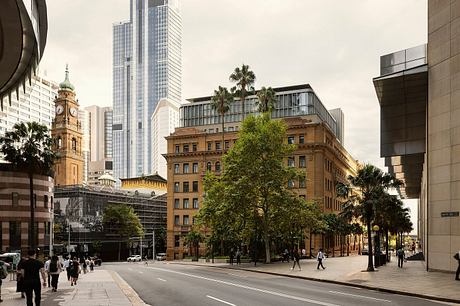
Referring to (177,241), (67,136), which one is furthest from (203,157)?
(67,136)

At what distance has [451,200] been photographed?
31578 millimetres

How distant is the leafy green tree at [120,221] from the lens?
10169 centimetres

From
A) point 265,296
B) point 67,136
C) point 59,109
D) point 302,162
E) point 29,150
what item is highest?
point 59,109

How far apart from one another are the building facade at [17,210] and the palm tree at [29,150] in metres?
1.03

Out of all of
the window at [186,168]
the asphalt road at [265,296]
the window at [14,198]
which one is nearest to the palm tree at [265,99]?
the window at [186,168]

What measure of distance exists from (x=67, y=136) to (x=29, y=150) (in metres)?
82.6

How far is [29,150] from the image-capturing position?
177 feet

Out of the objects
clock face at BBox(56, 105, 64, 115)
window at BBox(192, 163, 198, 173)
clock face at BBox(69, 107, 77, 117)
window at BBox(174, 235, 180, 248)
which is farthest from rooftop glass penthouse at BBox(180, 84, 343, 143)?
clock face at BBox(56, 105, 64, 115)

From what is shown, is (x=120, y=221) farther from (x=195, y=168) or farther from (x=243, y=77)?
(x=243, y=77)

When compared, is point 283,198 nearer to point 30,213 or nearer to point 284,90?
point 30,213

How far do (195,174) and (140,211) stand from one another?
3035cm

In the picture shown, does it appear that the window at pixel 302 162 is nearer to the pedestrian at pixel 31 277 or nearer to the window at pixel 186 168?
the window at pixel 186 168

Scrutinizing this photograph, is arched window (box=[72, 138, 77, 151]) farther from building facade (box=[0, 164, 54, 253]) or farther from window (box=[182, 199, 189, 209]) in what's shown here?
building facade (box=[0, 164, 54, 253])

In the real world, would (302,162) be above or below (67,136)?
below
